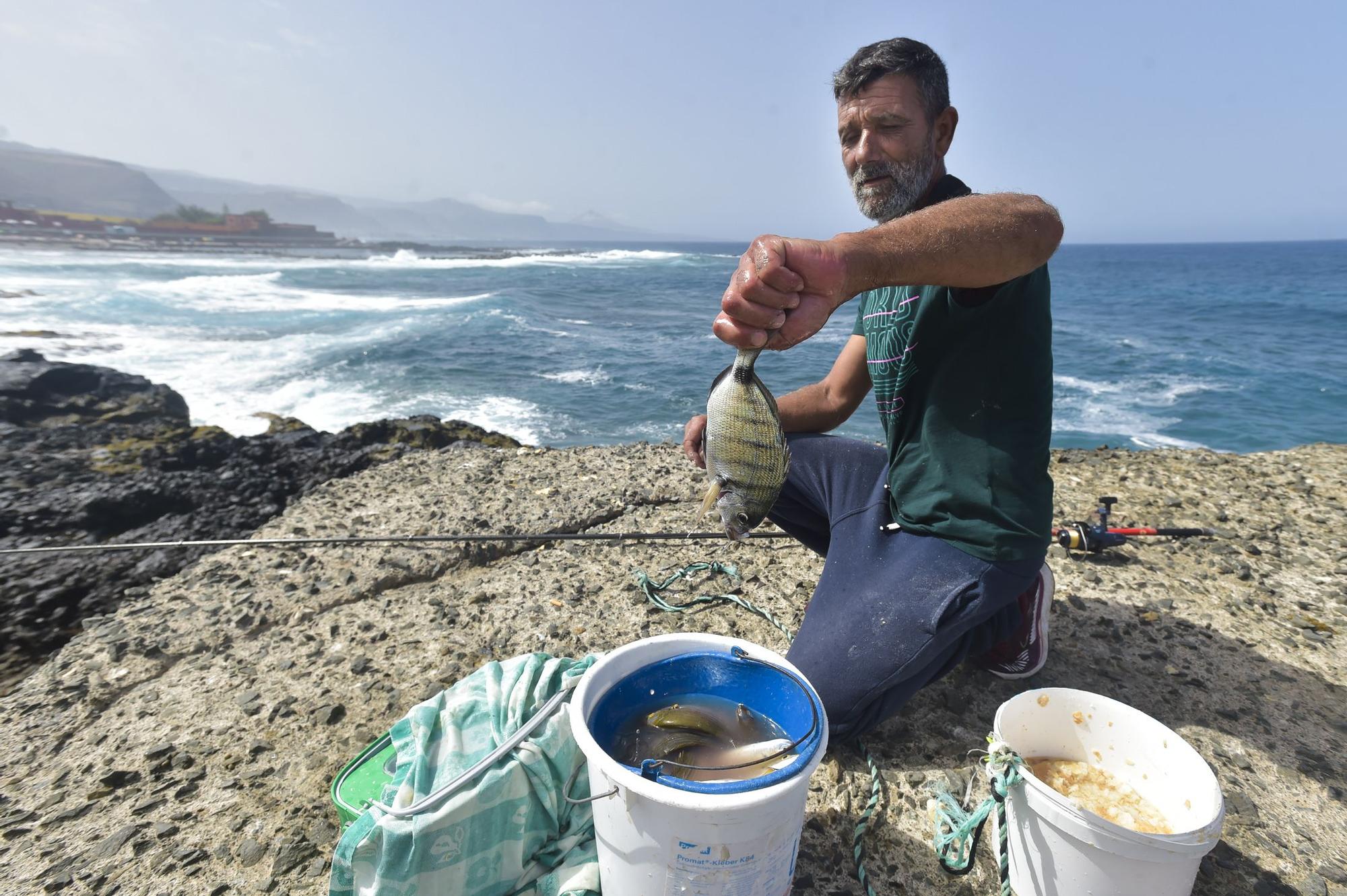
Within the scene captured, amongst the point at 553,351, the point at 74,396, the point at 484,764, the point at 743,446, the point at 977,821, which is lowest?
the point at 553,351

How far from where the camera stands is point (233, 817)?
7.55 ft

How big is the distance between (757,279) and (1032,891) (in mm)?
1920

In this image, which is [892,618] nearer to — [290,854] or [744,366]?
[744,366]

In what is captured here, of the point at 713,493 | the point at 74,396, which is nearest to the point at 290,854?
the point at 713,493

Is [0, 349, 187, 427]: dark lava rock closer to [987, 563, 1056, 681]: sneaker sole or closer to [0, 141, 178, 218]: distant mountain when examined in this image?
[987, 563, 1056, 681]: sneaker sole

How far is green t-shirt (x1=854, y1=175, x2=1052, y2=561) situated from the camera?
7.79 feet

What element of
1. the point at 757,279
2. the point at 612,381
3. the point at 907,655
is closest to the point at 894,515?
the point at 907,655

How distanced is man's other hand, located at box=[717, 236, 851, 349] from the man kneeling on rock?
0.22m

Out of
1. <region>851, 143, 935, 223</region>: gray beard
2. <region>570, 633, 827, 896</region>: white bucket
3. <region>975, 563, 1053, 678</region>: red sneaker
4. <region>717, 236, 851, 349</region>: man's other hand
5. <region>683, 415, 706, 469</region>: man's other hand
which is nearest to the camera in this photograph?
<region>570, 633, 827, 896</region>: white bucket

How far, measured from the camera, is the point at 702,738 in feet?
6.22

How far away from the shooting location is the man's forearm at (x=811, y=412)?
145 inches

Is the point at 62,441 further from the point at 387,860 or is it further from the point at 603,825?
the point at 603,825

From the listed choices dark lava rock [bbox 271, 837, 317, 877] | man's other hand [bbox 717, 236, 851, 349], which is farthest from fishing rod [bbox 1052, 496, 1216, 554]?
dark lava rock [bbox 271, 837, 317, 877]

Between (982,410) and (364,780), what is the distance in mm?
2498
